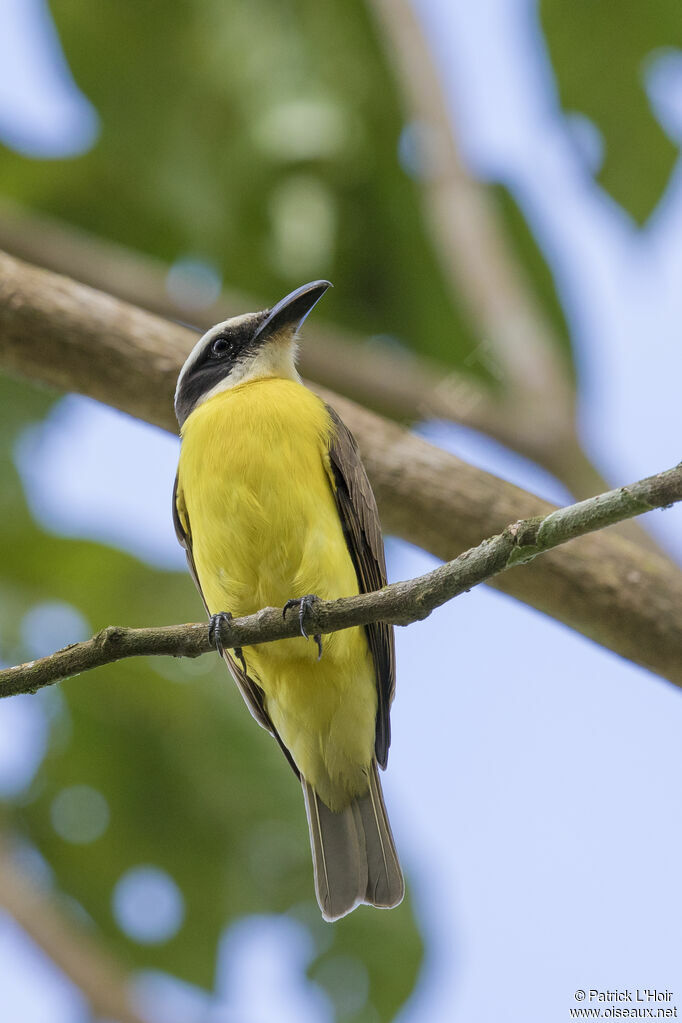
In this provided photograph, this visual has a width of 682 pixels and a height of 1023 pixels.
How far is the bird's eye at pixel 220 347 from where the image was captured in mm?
4625

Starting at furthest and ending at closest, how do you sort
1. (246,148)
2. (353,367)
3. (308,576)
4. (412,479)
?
(246,148)
(353,367)
(412,479)
(308,576)

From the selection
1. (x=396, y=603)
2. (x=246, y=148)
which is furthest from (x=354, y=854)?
(x=246, y=148)

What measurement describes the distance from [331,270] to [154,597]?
1687 millimetres

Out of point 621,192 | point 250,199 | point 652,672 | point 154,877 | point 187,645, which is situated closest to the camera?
point 187,645

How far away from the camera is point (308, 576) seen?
3.56 metres

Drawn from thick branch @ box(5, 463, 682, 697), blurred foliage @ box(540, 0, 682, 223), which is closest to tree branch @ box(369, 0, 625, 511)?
blurred foliage @ box(540, 0, 682, 223)

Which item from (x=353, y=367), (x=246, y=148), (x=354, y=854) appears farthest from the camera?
(x=246, y=148)

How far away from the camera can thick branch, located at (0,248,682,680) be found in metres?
3.55

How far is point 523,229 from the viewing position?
5773 mm

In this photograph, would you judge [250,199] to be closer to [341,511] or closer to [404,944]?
[341,511]

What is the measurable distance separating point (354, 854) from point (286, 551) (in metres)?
1.09

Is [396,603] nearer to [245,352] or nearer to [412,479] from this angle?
[412,479]

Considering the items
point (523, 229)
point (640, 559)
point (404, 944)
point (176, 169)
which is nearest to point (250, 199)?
point (176, 169)

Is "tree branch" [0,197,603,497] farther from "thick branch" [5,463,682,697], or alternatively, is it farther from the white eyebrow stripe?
"thick branch" [5,463,682,697]
